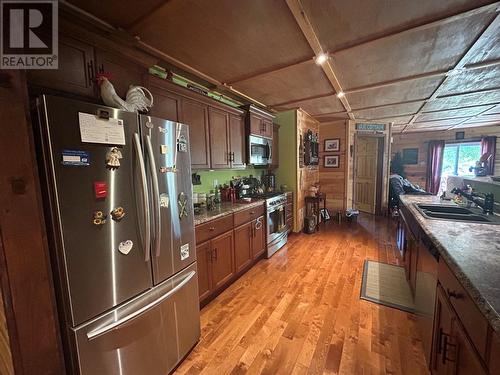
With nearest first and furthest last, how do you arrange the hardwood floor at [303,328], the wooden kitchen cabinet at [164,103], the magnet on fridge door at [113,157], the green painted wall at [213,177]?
the magnet on fridge door at [113,157] < the hardwood floor at [303,328] < the wooden kitchen cabinet at [164,103] < the green painted wall at [213,177]

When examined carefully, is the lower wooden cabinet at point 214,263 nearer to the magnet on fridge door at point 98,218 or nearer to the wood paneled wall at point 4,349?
the magnet on fridge door at point 98,218

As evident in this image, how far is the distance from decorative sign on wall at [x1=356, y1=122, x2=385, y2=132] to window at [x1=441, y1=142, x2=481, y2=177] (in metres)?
3.54

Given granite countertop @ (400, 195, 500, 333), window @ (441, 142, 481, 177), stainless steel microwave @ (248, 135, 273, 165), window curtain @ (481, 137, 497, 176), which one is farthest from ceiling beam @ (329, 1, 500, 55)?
window @ (441, 142, 481, 177)

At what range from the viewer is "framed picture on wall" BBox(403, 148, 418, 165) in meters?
7.25

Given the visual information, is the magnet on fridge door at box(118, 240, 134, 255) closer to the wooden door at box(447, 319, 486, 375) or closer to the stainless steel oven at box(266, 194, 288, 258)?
the wooden door at box(447, 319, 486, 375)

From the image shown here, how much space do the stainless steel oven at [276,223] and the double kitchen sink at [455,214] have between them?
69.8 inches

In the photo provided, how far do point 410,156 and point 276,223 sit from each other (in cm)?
661

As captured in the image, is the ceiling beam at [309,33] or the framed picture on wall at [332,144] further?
the framed picture on wall at [332,144]

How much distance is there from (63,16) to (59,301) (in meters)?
1.49

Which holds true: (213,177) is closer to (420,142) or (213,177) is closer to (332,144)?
(332,144)

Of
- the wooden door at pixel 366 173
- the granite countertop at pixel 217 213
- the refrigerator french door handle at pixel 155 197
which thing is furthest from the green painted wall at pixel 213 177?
the wooden door at pixel 366 173

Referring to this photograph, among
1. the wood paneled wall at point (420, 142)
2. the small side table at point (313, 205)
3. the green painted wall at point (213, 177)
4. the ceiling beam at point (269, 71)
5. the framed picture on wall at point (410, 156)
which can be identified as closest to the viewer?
the ceiling beam at point (269, 71)

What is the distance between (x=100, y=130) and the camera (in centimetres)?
108

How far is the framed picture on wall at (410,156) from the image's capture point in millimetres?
7246
